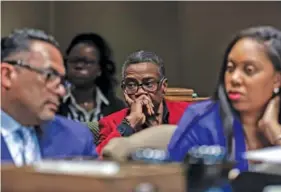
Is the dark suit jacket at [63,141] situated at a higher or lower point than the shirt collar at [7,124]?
lower

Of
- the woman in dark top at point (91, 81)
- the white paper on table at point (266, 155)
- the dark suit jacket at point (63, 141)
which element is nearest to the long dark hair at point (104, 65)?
the woman in dark top at point (91, 81)

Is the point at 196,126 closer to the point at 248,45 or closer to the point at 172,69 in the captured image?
the point at 248,45

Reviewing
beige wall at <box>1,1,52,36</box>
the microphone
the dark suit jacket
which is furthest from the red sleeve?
beige wall at <box>1,1,52,36</box>

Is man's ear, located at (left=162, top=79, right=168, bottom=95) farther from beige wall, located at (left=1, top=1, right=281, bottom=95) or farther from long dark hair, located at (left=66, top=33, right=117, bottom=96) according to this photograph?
long dark hair, located at (left=66, top=33, right=117, bottom=96)

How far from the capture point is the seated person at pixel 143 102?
122 centimetres

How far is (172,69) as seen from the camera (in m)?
1.96

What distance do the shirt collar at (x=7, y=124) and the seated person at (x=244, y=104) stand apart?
228mm

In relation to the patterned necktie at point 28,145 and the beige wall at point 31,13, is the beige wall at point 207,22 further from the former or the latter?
the patterned necktie at point 28,145

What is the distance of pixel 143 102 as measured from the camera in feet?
4.06

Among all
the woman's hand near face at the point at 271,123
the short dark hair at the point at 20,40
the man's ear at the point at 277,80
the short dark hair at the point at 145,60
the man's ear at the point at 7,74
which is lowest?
the woman's hand near face at the point at 271,123

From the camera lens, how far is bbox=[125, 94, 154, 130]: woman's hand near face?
4.00ft

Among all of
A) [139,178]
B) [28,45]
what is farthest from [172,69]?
[139,178]

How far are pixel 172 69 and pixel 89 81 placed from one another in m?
0.26

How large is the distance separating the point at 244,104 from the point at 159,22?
1.65m
